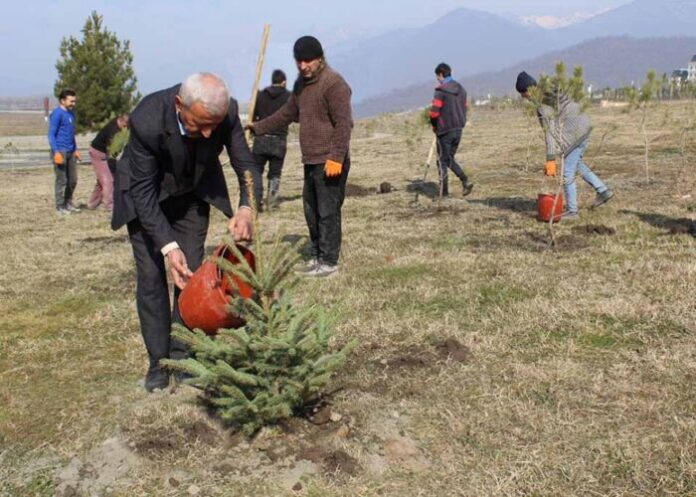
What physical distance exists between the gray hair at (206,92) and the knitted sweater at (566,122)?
4861 mm

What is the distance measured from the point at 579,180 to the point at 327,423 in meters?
9.11

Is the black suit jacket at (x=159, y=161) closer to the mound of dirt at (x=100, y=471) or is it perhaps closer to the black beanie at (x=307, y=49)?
the mound of dirt at (x=100, y=471)

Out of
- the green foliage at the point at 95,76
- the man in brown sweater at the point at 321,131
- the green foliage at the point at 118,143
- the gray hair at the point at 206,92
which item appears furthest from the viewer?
the green foliage at the point at 95,76

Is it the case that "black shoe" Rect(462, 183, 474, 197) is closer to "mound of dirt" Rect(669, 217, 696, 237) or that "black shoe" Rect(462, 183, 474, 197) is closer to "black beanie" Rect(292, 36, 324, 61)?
"mound of dirt" Rect(669, 217, 696, 237)

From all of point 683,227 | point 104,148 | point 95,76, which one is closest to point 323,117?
point 683,227

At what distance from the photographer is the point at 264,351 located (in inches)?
124

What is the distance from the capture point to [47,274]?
7227 mm

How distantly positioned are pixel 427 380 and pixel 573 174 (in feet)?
16.3

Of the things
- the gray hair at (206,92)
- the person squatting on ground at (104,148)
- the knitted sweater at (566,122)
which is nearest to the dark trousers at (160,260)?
the gray hair at (206,92)

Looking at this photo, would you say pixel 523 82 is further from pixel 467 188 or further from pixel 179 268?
pixel 179 268

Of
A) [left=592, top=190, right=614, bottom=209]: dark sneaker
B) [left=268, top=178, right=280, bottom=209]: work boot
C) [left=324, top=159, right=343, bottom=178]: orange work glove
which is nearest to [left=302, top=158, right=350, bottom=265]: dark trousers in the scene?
[left=324, top=159, right=343, bottom=178]: orange work glove

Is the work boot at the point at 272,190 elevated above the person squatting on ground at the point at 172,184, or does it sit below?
below

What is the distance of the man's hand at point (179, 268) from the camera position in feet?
11.3

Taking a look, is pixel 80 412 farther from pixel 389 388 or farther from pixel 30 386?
pixel 389 388
